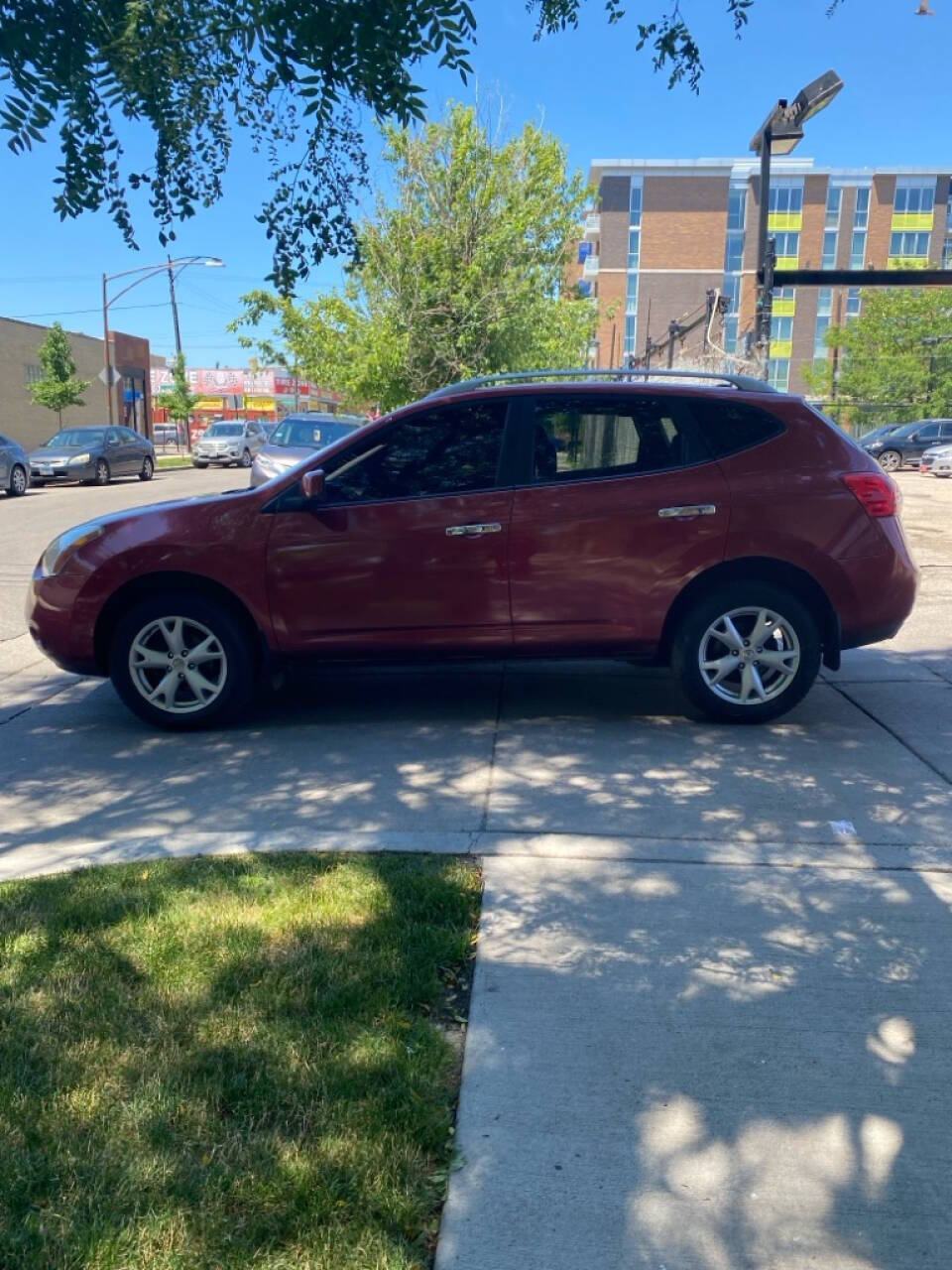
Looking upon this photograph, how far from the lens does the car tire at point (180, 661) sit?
569 centimetres

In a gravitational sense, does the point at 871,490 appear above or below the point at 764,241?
below

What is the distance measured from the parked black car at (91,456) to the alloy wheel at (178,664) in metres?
22.4

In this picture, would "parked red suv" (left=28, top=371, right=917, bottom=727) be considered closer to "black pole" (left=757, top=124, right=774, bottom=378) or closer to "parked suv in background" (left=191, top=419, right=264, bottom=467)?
"black pole" (left=757, top=124, right=774, bottom=378)

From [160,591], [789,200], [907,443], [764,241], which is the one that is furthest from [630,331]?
[160,591]

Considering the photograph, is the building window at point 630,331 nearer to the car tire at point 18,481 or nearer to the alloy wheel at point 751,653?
the car tire at point 18,481

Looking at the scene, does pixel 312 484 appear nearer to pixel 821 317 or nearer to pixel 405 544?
pixel 405 544

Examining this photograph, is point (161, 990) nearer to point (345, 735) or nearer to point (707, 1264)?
point (707, 1264)

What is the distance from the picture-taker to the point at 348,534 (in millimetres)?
5617

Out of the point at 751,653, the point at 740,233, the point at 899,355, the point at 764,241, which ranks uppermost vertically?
the point at 740,233

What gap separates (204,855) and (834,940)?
90.0 inches

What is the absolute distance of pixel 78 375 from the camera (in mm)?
46438

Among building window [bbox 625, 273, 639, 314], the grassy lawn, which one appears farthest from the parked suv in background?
building window [bbox 625, 273, 639, 314]

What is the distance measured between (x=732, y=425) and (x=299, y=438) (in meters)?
12.6

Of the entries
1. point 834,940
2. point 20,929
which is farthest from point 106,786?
point 834,940
